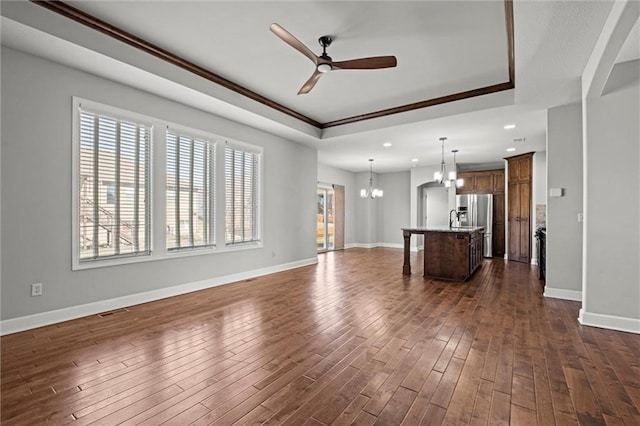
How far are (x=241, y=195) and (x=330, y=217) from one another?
5165 mm

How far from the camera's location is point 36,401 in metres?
1.94

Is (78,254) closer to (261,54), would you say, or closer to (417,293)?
(261,54)

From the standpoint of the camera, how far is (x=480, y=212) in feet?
28.9

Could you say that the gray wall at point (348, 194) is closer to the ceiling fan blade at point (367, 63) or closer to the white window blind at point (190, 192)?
the white window blind at point (190, 192)

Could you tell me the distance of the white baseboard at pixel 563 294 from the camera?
4.24 m

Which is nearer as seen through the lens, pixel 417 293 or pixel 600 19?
pixel 600 19

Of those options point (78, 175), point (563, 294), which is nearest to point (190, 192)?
point (78, 175)

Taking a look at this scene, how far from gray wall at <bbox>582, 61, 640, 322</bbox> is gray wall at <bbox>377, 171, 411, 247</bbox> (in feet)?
24.8

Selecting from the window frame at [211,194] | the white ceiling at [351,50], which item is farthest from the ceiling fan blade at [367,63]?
the window frame at [211,194]

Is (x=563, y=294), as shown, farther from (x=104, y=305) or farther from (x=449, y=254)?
(x=104, y=305)

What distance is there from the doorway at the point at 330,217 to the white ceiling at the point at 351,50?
484 cm

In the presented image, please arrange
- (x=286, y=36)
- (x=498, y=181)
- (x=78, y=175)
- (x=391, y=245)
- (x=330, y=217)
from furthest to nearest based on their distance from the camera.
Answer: (x=391, y=245) < (x=330, y=217) < (x=498, y=181) < (x=78, y=175) < (x=286, y=36)

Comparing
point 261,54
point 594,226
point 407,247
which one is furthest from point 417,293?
point 261,54

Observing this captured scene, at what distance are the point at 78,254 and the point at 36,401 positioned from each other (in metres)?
1.97
